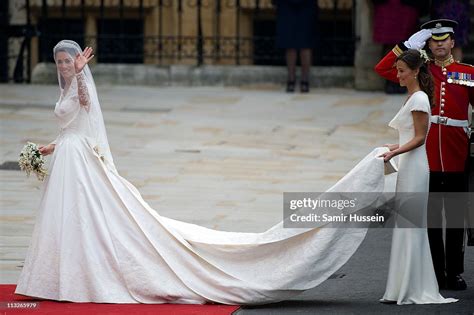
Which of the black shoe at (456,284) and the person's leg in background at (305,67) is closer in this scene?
the black shoe at (456,284)

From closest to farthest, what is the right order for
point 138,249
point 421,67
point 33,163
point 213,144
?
point 138,249, point 421,67, point 33,163, point 213,144

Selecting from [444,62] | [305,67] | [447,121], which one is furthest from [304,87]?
[447,121]

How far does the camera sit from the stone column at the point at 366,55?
20734mm

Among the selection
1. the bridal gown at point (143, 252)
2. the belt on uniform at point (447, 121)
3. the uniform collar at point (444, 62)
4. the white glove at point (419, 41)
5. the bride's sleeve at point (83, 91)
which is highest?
the white glove at point (419, 41)

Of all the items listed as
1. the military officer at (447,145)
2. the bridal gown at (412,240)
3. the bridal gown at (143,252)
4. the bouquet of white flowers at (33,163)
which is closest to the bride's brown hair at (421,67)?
Result: the bridal gown at (412,240)

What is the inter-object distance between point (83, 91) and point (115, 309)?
1.57 m

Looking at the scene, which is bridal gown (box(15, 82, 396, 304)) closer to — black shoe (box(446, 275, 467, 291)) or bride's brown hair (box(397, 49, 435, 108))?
bride's brown hair (box(397, 49, 435, 108))

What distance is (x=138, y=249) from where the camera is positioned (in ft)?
29.6

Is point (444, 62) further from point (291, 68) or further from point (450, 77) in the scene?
point (291, 68)

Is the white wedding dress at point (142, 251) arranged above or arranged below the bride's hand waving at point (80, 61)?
below

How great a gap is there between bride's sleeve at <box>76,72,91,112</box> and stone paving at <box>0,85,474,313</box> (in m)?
1.42

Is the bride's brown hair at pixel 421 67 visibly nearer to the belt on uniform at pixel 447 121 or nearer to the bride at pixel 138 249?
the belt on uniform at pixel 447 121

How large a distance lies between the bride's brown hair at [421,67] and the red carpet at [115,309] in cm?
194

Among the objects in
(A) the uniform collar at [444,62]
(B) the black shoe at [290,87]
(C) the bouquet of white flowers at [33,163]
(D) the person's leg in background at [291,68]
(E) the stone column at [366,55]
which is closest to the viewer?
(C) the bouquet of white flowers at [33,163]
